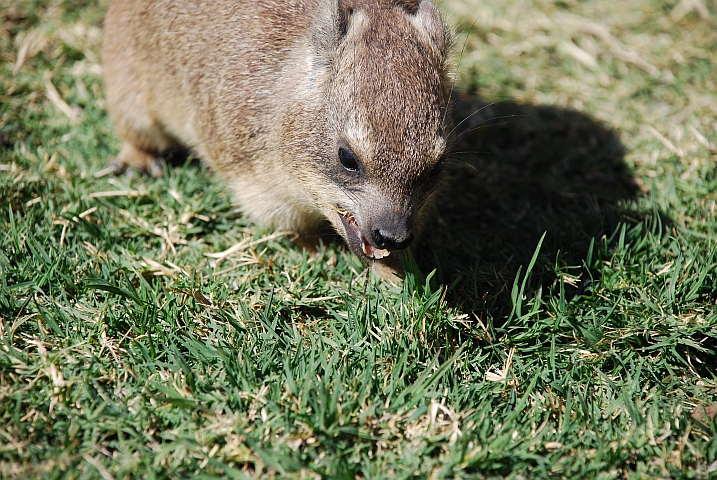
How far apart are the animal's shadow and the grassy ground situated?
21mm

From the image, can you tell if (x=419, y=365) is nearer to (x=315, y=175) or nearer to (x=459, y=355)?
(x=459, y=355)

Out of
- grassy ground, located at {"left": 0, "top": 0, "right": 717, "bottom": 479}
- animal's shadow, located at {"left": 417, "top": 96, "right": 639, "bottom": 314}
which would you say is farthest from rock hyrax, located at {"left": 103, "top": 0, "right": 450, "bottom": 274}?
animal's shadow, located at {"left": 417, "top": 96, "right": 639, "bottom": 314}

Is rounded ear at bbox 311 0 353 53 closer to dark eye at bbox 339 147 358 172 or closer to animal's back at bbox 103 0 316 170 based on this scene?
animal's back at bbox 103 0 316 170

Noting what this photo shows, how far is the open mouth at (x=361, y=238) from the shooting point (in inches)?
155

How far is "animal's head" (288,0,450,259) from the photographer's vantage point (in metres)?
3.67

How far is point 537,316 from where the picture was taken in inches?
159

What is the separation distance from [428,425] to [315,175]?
166 centimetres

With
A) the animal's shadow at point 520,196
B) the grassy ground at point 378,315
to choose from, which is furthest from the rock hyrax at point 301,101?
the animal's shadow at point 520,196

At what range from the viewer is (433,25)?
13.9 feet

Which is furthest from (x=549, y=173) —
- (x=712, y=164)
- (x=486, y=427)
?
(x=486, y=427)

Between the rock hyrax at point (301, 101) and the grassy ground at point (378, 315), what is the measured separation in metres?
0.37

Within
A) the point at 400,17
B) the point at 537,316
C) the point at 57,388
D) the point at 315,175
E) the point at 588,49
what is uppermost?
the point at 400,17

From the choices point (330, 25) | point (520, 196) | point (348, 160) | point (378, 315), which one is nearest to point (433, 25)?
point (330, 25)

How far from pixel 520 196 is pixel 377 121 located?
2.03 m
